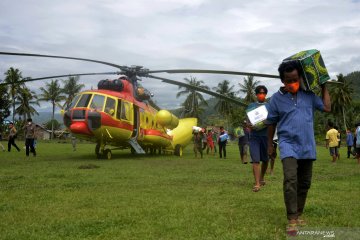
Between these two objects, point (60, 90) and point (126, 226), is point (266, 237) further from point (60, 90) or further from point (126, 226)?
point (60, 90)

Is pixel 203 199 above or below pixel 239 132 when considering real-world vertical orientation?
below

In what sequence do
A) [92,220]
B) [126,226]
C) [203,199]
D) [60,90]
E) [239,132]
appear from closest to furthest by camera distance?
1. [126,226]
2. [92,220]
3. [203,199]
4. [239,132]
5. [60,90]

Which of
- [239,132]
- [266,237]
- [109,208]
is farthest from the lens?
[239,132]

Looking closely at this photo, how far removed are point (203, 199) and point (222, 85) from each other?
7102cm

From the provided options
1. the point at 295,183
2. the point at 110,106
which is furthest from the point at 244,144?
the point at 295,183

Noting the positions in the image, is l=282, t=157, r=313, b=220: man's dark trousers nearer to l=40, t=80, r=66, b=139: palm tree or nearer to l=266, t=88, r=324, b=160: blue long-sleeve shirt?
l=266, t=88, r=324, b=160: blue long-sleeve shirt

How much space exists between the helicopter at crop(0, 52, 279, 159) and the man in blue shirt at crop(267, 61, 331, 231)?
6.50 m

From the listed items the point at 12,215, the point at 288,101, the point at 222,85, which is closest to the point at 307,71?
the point at 288,101

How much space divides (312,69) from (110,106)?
37.9 ft

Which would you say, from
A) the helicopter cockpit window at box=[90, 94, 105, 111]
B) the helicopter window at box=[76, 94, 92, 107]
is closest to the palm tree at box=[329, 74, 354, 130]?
the helicopter cockpit window at box=[90, 94, 105, 111]

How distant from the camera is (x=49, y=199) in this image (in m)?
6.05

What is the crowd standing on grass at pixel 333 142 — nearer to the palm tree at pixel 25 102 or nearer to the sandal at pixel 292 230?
the sandal at pixel 292 230

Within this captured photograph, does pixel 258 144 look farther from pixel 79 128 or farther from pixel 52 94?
pixel 52 94

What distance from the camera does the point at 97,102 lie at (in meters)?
14.7
